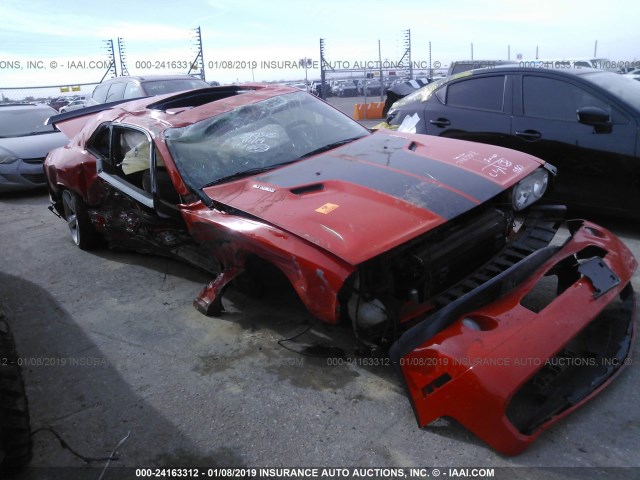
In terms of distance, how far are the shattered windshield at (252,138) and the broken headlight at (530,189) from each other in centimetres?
130

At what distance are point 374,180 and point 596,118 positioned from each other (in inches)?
101

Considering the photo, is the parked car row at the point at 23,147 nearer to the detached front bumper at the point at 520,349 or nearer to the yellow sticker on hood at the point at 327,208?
the yellow sticker on hood at the point at 327,208

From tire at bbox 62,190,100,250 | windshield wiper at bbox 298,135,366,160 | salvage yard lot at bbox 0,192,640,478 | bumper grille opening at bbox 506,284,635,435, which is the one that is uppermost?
windshield wiper at bbox 298,135,366,160

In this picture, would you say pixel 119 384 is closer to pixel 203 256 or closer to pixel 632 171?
pixel 203 256

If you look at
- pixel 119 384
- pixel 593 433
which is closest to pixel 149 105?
pixel 119 384

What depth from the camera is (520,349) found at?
2.25 metres

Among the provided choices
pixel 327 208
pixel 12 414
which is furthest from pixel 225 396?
pixel 327 208

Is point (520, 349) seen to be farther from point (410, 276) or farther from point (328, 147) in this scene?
point (328, 147)

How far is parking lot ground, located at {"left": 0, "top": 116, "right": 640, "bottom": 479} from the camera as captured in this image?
2.28 m

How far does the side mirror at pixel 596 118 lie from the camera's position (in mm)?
4352

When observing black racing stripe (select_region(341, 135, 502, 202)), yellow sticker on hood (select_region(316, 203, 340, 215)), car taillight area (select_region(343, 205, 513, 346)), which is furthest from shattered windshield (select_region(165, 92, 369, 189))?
car taillight area (select_region(343, 205, 513, 346))

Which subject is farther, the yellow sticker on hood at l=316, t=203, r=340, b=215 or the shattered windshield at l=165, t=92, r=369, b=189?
the shattered windshield at l=165, t=92, r=369, b=189

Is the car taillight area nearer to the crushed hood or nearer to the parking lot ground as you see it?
the crushed hood

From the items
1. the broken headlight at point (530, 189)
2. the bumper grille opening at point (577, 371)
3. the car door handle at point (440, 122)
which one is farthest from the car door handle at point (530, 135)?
the bumper grille opening at point (577, 371)
